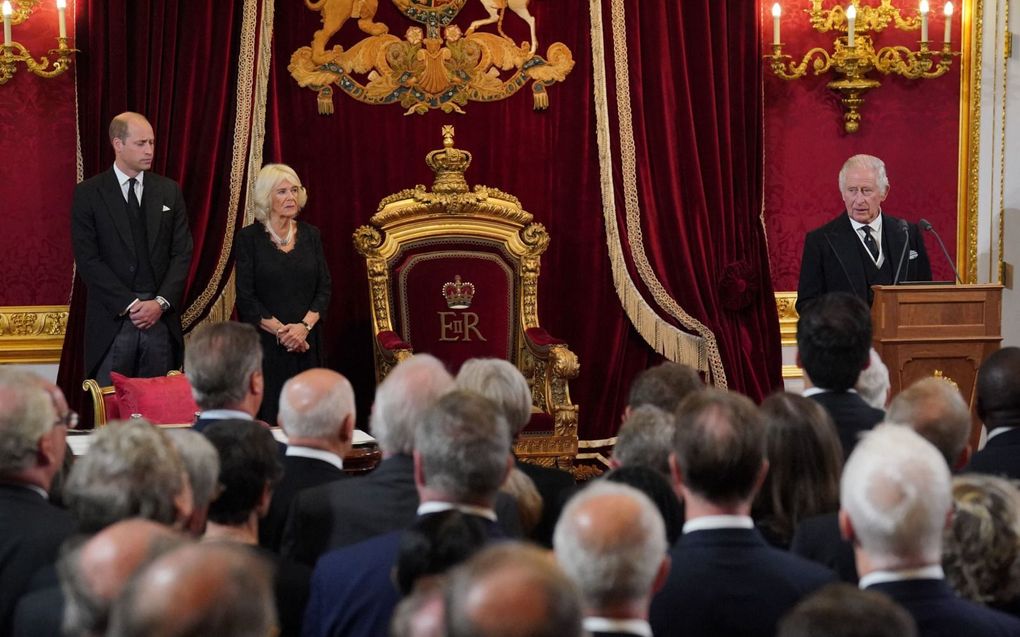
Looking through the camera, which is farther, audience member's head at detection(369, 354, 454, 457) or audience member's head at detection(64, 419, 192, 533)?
audience member's head at detection(369, 354, 454, 457)

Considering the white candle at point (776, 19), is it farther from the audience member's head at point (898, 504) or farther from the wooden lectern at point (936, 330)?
the audience member's head at point (898, 504)

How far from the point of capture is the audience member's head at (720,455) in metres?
2.44

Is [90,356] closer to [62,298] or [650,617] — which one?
[62,298]

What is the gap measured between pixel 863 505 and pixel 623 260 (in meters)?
4.65

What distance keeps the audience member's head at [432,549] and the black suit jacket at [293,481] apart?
3.23 ft

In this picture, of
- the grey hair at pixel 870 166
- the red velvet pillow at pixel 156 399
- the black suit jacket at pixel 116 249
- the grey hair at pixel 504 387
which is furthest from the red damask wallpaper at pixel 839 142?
the grey hair at pixel 504 387

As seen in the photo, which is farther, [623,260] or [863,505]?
[623,260]

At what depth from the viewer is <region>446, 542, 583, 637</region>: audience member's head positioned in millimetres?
1327

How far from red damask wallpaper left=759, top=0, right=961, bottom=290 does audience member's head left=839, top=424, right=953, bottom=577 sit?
490cm

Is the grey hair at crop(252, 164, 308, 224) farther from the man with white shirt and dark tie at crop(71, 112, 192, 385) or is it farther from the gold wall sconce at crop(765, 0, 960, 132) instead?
the gold wall sconce at crop(765, 0, 960, 132)

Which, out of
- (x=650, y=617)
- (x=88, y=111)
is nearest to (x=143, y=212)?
(x=88, y=111)

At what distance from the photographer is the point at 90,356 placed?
5930mm

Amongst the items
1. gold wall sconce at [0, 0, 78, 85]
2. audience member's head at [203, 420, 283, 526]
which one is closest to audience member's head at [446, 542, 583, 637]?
audience member's head at [203, 420, 283, 526]

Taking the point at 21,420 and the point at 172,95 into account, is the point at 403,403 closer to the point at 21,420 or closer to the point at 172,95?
the point at 21,420
